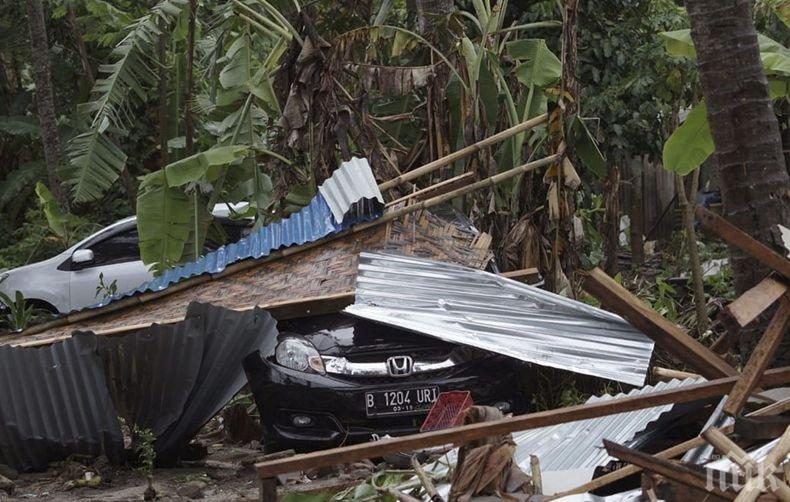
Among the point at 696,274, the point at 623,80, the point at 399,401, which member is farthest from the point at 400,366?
the point at 623,80

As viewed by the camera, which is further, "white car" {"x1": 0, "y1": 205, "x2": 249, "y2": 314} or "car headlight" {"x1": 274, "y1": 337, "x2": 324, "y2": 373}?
"white car" {"x1": 0, "y1": 205, "x2": 249, "y2": 314}

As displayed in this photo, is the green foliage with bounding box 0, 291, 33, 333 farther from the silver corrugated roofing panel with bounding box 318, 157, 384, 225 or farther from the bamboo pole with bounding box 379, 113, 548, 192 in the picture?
the bamboo pole with bounding box 379, 113, 548, 192

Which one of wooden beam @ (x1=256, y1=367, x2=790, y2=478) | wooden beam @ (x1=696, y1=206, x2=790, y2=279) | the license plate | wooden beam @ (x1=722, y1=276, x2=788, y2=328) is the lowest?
the license plate

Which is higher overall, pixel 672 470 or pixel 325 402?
pixel 672 470

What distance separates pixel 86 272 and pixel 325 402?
717 centimetres

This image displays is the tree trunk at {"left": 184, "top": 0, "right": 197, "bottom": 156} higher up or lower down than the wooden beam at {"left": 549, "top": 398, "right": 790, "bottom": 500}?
higher up

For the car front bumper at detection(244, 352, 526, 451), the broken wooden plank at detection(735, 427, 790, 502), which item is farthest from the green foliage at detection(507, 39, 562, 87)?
the broken wooden plank at detection(735, 427, 790, 502)

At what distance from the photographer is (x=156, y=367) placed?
278 inches

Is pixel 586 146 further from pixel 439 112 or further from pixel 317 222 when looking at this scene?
pixel 317 222

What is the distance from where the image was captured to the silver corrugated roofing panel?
321 inches

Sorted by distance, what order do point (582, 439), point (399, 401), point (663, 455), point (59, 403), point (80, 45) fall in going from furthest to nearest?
point (80, 45)
point (59, 403)
point (399, 401)
point (582, 439)
point (663, 455)

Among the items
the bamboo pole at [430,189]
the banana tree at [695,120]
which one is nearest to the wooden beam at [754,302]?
the banana tree at [695,120]

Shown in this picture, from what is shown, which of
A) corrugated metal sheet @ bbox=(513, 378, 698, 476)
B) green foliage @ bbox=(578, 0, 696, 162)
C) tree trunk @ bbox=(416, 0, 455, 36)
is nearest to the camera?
corrugated metal sheet @ bbox=(513, 378, 698, 476)

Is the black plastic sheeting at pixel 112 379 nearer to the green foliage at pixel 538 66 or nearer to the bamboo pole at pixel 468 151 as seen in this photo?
the bamboo pole at pixel 468 151
